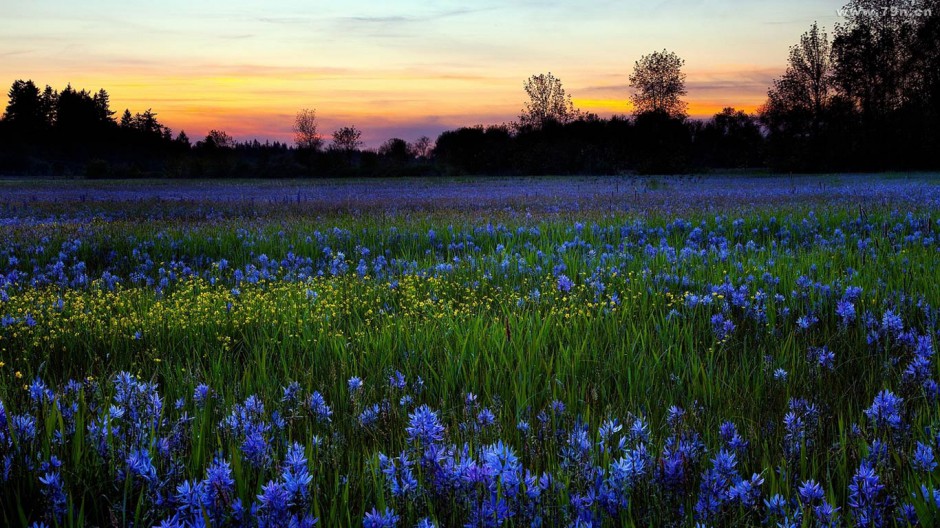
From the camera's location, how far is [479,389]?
10.3ft

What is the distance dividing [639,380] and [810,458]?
3.35 ft

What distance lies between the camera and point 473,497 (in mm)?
1729

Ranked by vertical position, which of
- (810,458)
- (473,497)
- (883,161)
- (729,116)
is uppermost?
(729,116)

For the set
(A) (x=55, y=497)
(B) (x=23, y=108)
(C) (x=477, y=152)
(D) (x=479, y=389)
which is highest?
(B) (x=23, y=108)

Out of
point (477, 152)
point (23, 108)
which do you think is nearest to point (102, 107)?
point (23, 108)

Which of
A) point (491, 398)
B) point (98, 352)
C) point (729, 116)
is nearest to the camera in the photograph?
point (491, 398)

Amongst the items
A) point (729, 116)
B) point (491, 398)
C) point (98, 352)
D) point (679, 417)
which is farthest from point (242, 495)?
point (729, 116)

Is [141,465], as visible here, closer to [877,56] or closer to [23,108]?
[877,56]

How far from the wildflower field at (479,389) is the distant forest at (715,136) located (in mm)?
45209

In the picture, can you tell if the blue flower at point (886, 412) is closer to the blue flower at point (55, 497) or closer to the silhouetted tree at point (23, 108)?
the blue flower at point (55, 497)

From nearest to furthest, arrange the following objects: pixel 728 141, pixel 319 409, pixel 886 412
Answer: pixel 886 412 < pixel 319 409 < pixel 728 141

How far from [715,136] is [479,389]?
8054 cm

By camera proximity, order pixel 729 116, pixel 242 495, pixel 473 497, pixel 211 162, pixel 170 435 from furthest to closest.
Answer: pixel 729 116 → pixel 211 162 → pixel 170 435 → pixel 242 495 → pixel 473 497

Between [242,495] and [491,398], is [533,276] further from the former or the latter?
[242,495]
